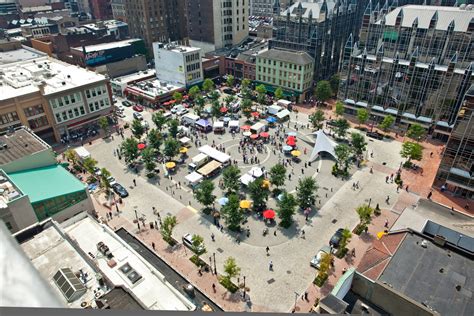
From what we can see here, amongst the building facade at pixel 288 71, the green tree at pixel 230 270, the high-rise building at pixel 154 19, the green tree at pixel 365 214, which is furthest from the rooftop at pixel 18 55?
the green tree at pixel 365 214

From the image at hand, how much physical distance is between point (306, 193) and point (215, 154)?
18.8 m

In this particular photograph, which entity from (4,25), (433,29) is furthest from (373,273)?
(4,25)

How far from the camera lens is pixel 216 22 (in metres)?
94.6

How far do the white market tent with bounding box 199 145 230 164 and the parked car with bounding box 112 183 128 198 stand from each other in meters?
14.8

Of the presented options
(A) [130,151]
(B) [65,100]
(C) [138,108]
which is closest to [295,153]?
(A) [130,151]

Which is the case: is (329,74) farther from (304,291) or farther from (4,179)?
(4,179)

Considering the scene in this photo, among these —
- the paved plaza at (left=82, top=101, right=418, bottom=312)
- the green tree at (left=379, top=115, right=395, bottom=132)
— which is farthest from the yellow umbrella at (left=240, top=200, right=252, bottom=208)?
the green tree at (left=379, top=115, right=395, bottom=132)

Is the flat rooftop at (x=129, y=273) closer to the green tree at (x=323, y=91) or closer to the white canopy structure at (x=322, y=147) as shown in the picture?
the white canopy structure at (x=322, y=147)

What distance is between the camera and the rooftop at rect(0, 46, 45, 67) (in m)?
81.0

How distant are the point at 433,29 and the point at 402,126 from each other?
19.1 m

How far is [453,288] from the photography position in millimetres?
25734

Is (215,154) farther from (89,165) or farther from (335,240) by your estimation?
(335,240)

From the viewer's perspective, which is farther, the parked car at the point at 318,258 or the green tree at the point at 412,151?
the green tree at the point at 412,151

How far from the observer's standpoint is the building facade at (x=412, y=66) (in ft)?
198
